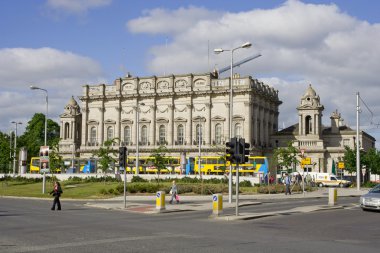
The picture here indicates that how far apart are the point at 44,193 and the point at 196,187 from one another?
1475 cm

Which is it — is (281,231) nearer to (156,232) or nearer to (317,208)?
(156,232)

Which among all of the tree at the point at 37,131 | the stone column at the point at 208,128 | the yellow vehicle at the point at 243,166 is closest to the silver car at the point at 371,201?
the yellow vehicle at the point at 243,166

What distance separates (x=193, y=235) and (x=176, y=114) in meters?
93.9

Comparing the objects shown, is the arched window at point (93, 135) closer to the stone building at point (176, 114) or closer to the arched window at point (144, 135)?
the stone building at point (176, 114)

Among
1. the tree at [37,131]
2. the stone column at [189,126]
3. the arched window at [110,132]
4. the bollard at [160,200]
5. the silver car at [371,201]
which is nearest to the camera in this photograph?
the silver car at [371,201]

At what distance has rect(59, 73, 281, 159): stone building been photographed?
107m

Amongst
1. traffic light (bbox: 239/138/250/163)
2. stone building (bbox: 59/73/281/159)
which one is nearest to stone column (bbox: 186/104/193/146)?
stone building (bbox: 59/73/281/159)

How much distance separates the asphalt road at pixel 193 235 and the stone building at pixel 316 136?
81289 mm

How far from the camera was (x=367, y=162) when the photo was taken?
9431 cm

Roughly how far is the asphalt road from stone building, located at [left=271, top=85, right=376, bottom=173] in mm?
81289

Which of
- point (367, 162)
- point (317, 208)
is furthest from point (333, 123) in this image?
point (317, 208)

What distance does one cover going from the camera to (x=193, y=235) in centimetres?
1895

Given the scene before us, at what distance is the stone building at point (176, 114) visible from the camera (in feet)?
350

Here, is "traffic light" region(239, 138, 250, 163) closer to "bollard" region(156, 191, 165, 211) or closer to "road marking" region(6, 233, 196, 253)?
"bollard" region(156, 191, 165, 211)
